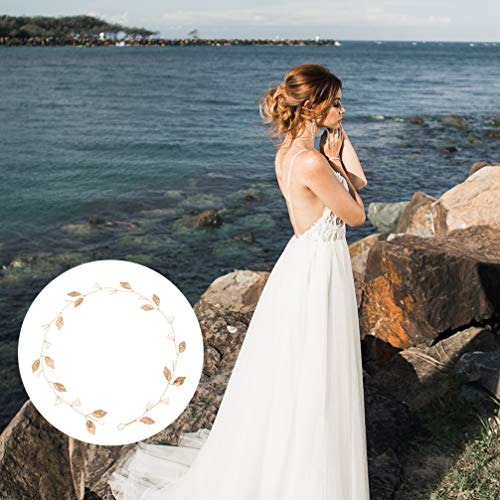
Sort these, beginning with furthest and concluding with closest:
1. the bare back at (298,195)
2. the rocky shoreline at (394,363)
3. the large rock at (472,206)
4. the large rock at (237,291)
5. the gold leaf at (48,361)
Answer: the large rock at (237,291), the large rock at (472,206), the rocky shoreline at (394,363), the gold leaf at (48,361), the bare back at (298,195)

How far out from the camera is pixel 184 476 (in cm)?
368

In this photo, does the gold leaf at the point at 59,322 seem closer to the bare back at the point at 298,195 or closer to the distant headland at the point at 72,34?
the bare back at the point at 298,195

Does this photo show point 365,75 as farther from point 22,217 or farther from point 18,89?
point 22,217

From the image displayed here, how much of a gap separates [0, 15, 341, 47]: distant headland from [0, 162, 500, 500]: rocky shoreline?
10843 cm

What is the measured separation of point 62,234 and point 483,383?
38.0ft

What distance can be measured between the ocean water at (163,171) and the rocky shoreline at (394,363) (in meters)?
3.21

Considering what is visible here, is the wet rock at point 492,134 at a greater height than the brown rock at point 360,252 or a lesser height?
greater

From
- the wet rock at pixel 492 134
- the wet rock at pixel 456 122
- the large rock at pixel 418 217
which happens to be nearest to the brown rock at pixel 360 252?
the large rock at pixel 418 217

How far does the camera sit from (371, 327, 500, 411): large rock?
187 inches

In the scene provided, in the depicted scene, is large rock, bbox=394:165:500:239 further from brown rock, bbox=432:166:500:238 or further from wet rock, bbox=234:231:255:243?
wet rock, bbox=234:231:255:243

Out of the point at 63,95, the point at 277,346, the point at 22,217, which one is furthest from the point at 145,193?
the point at 63,95

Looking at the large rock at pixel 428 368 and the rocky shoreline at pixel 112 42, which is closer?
the large rock at pixel 428 368

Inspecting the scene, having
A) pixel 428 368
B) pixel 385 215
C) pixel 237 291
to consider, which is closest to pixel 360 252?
pixel 237 291

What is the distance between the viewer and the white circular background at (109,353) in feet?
11.6
